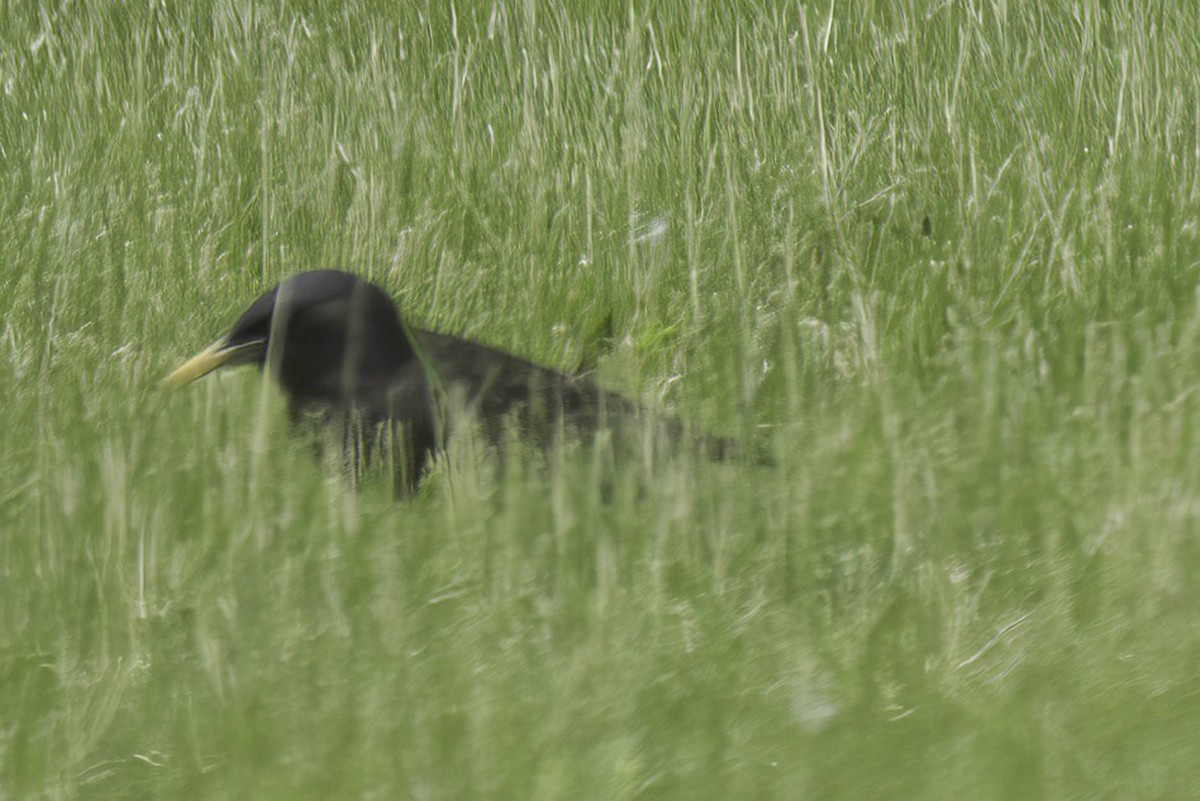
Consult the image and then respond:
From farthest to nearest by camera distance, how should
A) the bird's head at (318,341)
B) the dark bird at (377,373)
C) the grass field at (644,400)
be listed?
1. the bird's head at (318,341)
2. the dark bird at (377,373)
3. the grass field at (644,400)

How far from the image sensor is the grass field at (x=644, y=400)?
1.80 m

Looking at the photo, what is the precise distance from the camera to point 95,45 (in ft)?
13.5

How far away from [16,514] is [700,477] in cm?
95

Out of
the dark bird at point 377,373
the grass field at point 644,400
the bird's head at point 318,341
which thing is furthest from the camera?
the bird's head at point 318,341

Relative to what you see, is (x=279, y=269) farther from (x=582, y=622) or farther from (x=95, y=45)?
(x=582, y=622)

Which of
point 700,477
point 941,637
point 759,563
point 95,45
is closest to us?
point 941,637

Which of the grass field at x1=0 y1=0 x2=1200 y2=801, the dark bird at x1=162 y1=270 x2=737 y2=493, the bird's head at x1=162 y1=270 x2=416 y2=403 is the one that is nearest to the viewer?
the grass field at x1=0 y1=0 x2=1200 y2=801

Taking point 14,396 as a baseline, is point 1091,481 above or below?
below

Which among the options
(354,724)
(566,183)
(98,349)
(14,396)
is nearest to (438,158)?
(566,183)

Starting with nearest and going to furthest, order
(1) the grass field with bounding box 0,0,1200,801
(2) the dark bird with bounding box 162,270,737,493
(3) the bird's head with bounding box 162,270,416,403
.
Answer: (1) the grass field with bounding box 0,0,1200,801, (2) the dark bird with bounding box 162,270,737,493, (3) the bird's head with bounding box 162,270,416,403

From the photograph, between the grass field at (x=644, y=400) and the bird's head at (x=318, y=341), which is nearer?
the grass field at (x=644, y=400)

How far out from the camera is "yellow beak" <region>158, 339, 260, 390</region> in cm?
271

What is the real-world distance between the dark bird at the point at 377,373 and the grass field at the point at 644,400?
83 millimetres

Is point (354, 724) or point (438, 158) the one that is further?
point (438, 158)
